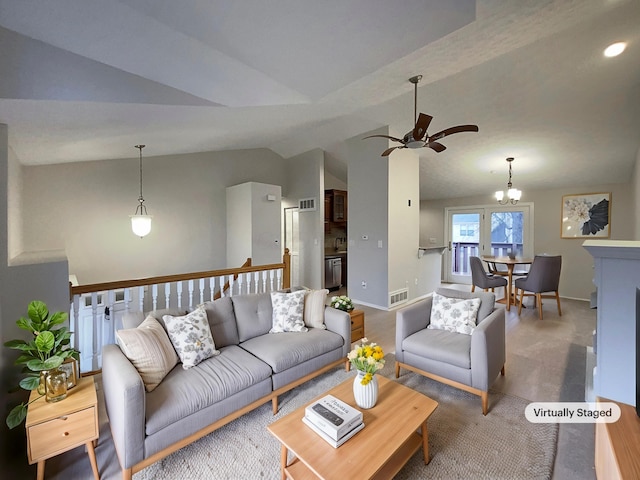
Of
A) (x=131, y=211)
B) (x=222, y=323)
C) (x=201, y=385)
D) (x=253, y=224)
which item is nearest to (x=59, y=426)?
(x=201, y=385)

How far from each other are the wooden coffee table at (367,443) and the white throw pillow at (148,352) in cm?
87

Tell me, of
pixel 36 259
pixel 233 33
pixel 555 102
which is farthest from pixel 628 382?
pixel 36 259

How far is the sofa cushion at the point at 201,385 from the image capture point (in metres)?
1.64

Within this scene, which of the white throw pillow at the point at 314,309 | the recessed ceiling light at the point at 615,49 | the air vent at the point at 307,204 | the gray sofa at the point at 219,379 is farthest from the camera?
the air vent at the point at 307,204

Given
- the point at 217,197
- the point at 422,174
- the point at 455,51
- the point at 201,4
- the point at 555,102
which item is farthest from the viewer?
the point at 422,174

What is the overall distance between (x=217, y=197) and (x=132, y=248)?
171 centimetres

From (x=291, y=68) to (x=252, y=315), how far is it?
221 cm

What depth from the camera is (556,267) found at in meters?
4.42

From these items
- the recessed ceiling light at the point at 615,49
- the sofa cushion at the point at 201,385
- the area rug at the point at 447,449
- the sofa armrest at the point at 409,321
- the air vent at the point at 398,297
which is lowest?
the area rug at the point at 447,449

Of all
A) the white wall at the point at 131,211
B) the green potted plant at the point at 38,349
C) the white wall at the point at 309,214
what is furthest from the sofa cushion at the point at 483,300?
the white wall at the point at 131,211

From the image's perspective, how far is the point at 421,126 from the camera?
2.77m

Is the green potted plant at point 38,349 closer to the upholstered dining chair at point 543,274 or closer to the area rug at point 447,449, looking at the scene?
the area rug at point 447,449

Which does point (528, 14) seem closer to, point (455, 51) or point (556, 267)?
point (455, 51)

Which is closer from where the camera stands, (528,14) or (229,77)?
(528,14)
